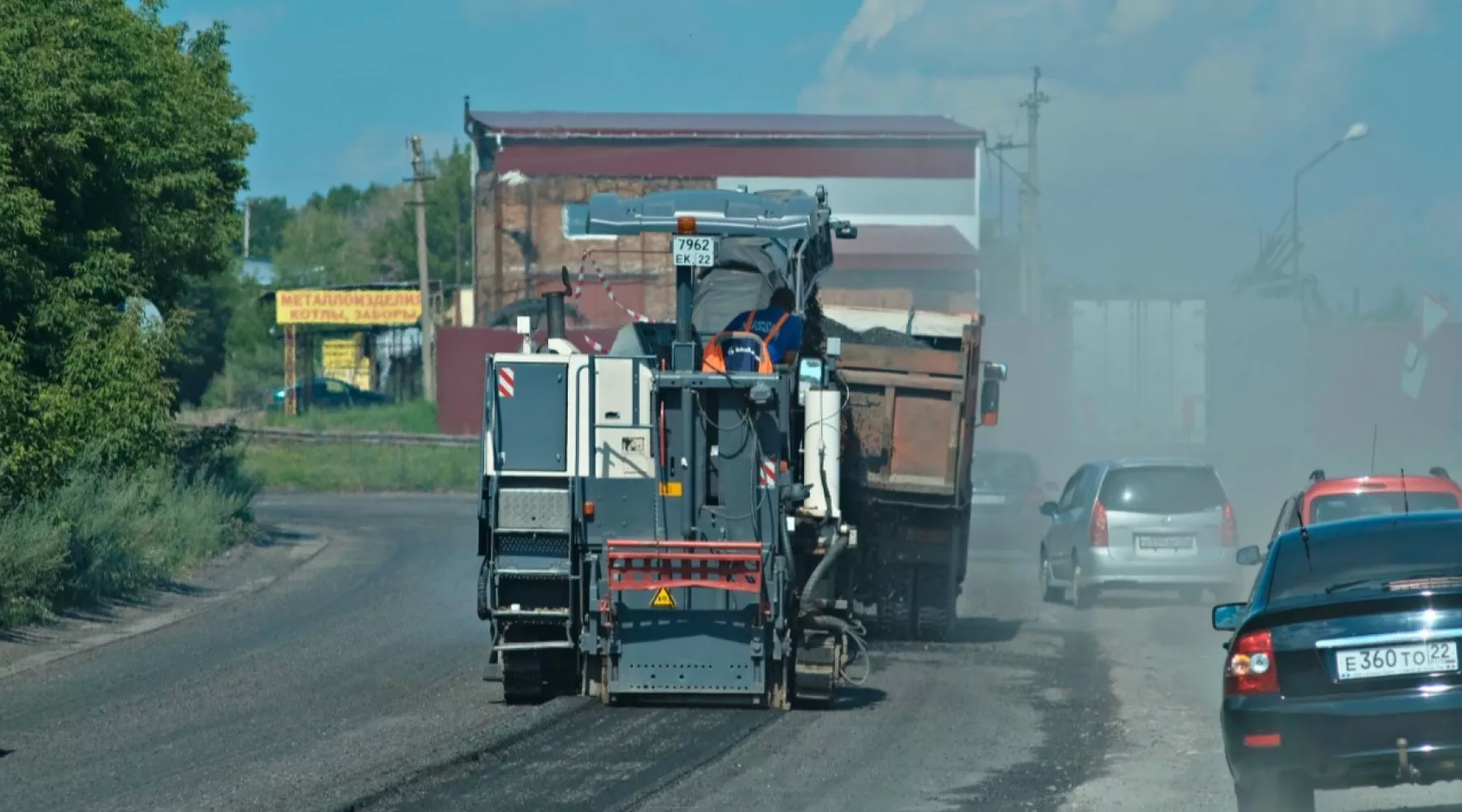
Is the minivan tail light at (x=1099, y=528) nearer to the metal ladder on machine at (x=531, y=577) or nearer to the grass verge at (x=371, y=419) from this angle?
the metal ladder on machine at (x=531, y=577)

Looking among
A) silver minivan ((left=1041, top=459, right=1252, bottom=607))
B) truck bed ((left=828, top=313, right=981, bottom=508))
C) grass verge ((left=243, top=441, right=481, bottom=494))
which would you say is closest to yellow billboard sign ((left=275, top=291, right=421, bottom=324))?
grass verge ((left=243, top=441, right=481, bottom=494))

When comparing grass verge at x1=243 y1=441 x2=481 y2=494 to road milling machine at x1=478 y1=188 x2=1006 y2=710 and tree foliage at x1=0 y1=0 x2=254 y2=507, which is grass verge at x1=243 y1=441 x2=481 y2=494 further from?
road milling machine at x1=478 y1=188 x2=1006 y2=710

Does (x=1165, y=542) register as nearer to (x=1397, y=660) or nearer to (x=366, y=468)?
(x=1397, y=660)

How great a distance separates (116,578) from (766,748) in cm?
1124

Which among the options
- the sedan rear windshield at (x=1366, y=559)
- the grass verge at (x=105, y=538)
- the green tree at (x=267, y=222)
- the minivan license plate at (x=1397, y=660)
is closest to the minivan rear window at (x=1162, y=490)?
the grass verge at (x=105, y=538)

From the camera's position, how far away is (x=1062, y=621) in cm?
2011

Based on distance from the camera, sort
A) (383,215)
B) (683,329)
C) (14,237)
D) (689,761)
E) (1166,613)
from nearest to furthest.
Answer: (689,761), (683,329), (14,237), (1166,613), (383,215)

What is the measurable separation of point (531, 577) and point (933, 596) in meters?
5.49

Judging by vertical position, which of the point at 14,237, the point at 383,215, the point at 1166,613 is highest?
the point at 383,215

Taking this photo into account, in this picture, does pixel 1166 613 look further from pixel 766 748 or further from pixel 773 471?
pixel 766 748

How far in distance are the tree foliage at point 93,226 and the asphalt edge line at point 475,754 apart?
304 inches

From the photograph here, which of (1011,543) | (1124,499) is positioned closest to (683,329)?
(1124,499)

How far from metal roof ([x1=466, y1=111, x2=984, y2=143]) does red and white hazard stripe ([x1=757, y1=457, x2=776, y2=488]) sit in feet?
168

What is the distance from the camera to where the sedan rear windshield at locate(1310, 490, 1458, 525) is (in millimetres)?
16375
